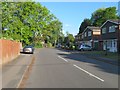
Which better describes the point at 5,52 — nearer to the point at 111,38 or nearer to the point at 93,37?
the point at 111,38

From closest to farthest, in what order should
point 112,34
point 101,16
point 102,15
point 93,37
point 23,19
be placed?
point 112,34 < point 23,19 < point 93,37 < point 102,15 < point 101,16

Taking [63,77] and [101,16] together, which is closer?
[63,77]

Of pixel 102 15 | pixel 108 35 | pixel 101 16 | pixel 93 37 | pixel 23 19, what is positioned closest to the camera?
pixel 108 35

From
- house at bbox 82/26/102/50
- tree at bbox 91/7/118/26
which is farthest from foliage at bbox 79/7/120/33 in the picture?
house at bbox 82/26/102/50

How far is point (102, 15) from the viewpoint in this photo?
12475cm

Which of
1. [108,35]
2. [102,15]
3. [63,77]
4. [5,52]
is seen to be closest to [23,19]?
[108,35]

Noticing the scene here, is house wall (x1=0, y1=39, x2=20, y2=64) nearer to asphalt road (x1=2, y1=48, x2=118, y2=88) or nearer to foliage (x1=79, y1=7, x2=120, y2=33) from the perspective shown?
asphalt road (x1=2, y1=48, x2=118, y2=88)

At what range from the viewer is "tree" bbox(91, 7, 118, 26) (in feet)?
393

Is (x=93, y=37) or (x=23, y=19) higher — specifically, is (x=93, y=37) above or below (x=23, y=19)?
below

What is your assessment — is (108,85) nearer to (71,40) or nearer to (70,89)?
(70,89)

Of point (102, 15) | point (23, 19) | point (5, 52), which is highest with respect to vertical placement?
point (102, 15)

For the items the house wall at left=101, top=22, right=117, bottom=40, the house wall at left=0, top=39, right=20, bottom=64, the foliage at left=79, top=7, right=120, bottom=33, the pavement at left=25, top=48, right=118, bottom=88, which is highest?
the foliage at left=79, top=7, right=120, bottom=33

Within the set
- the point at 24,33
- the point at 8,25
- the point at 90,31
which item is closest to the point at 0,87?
the point at 8,25

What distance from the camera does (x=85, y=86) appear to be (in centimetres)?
1270
